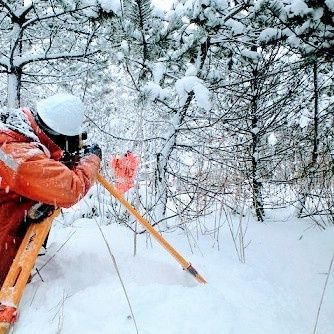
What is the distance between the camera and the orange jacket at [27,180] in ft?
6.31

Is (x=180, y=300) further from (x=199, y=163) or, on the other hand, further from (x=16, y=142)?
(x=199, y=163)

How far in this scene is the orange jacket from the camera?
1.92 metres

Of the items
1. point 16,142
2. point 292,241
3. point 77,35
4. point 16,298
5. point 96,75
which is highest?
point 77,35

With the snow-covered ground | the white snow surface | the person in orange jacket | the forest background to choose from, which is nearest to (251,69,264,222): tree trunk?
the forest background

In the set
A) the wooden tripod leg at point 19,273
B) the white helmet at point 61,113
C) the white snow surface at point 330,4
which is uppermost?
the white snow surface at point 330,4

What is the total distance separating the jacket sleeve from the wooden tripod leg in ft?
0.68

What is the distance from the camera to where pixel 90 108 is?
12055mm

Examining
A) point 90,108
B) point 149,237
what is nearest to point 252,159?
point 149,237

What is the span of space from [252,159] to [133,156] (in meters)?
1.46

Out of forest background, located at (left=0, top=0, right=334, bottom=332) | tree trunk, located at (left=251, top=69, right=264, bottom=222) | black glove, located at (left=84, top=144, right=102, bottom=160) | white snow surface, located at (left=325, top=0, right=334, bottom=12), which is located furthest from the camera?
tree trunk, located at (left=251, top=69, right=264, bottom=222)

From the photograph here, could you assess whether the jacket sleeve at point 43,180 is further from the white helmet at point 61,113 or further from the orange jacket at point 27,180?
the white helmet at point 61,113

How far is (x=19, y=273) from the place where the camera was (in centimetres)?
195

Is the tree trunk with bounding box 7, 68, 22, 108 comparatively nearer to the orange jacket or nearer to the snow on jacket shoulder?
the orange jacket

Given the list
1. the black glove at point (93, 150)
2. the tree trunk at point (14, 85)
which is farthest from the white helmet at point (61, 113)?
the tree trunk at point (14, 85)
